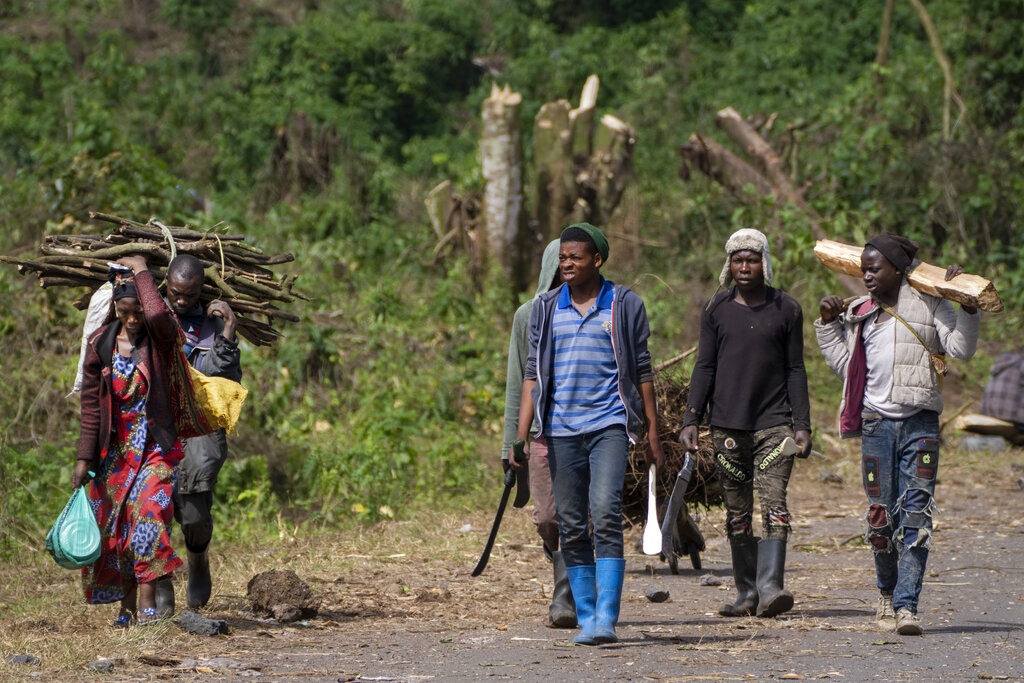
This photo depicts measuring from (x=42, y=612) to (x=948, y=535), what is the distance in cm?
612

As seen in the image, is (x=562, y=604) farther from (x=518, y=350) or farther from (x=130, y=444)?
(x=130, y=444)

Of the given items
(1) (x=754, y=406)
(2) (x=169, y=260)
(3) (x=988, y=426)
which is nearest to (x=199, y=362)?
(2) (x=169, y=260)

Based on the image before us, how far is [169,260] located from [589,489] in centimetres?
253

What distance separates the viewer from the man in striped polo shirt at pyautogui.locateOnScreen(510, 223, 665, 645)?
5930 millimetres

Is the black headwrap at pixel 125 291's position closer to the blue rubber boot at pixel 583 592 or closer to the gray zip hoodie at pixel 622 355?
the gray zip hoodie at pixel 622 355

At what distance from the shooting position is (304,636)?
645 cm

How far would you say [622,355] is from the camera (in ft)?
19.6

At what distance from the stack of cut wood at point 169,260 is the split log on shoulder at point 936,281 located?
9.24 ft

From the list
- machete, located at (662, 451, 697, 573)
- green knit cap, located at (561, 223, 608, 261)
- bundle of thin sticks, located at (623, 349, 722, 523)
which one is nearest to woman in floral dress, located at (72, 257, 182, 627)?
green knit cap, located at (561, 223, 608, 261)

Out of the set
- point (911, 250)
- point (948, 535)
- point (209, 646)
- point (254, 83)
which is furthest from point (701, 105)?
point (209, 646)

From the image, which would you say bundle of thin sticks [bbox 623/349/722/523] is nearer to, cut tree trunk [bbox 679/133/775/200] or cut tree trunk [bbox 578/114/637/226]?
cut tree trunk [bbox 578/114/637/226]

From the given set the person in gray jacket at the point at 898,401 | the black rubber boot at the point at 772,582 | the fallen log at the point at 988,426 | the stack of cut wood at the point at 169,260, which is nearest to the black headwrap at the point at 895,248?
the person in gray jacket at the point at 898,401

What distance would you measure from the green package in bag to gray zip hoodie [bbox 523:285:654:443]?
6.66 feet

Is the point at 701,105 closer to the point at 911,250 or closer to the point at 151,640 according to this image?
the point at 911,250
